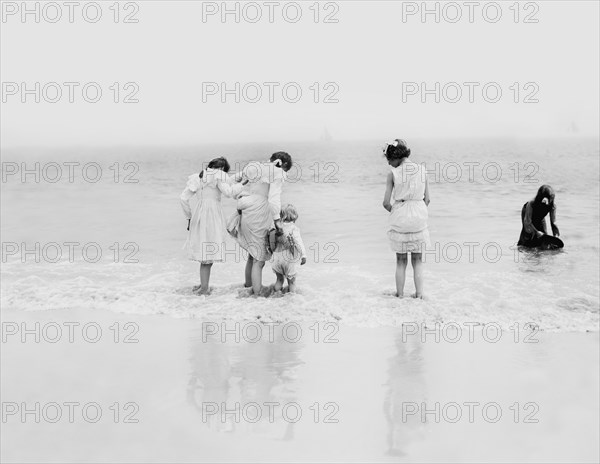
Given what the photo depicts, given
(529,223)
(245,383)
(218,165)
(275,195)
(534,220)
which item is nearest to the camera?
(245,383)

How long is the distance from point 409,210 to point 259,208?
1836 mm

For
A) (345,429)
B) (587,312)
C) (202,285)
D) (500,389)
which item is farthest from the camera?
(202,285)

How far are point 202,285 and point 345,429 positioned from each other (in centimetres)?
433

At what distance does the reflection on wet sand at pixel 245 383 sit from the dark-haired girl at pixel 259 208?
70.6 inches

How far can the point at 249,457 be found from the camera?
12.7ft

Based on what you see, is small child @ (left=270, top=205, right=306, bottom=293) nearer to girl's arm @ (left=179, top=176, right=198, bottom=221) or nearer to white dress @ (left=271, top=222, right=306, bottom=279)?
white dress @ (left=271, top=222, right=306, bottom=279)

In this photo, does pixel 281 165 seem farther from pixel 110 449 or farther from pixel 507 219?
pixel 507 219

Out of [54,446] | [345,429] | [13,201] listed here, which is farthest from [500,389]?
[13,201]

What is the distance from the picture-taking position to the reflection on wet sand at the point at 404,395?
161 inches

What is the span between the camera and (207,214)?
7.81 metres

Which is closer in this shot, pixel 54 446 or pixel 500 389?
pixel 54 446

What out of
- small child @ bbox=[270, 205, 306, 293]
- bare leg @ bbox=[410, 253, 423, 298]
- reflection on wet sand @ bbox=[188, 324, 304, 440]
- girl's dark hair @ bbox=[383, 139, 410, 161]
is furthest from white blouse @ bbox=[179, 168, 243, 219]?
bare leg @ bbox=[410, 253, 423, 298]

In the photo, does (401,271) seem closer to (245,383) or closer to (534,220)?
(245,383)

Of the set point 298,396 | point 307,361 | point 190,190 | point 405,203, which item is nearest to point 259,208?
point 190,190
